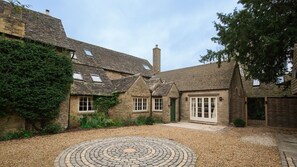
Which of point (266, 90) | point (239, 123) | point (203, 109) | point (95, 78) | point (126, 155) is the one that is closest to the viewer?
point (126, 155)

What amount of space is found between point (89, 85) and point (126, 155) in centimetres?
957

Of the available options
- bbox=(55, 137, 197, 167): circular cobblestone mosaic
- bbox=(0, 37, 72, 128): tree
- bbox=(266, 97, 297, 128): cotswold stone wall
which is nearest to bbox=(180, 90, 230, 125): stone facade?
bbox=(266, 97, 297, 128): cotswold stone wall

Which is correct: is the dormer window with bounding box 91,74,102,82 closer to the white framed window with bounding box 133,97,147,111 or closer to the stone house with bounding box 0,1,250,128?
the stone house with bounding box 0,1,250,128

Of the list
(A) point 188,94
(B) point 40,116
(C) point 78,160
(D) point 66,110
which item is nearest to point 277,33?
(A) point 188,94

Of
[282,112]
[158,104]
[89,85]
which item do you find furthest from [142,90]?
[282,112]

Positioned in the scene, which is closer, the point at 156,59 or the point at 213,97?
the point at 213,97

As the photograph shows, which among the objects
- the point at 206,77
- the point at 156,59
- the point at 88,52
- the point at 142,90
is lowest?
the point at 142,90

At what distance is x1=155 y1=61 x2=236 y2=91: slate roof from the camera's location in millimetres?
16152

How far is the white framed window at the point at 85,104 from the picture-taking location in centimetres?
1348

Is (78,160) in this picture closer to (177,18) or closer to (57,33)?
(57,33)

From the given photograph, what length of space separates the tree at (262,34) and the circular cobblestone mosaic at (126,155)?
843cm

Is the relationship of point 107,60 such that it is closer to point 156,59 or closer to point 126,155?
point 156,59

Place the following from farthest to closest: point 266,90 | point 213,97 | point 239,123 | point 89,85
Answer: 1. point 266,90
2. point 213,97
3. point 89,85
4. point 239,123

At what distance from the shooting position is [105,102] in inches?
576
